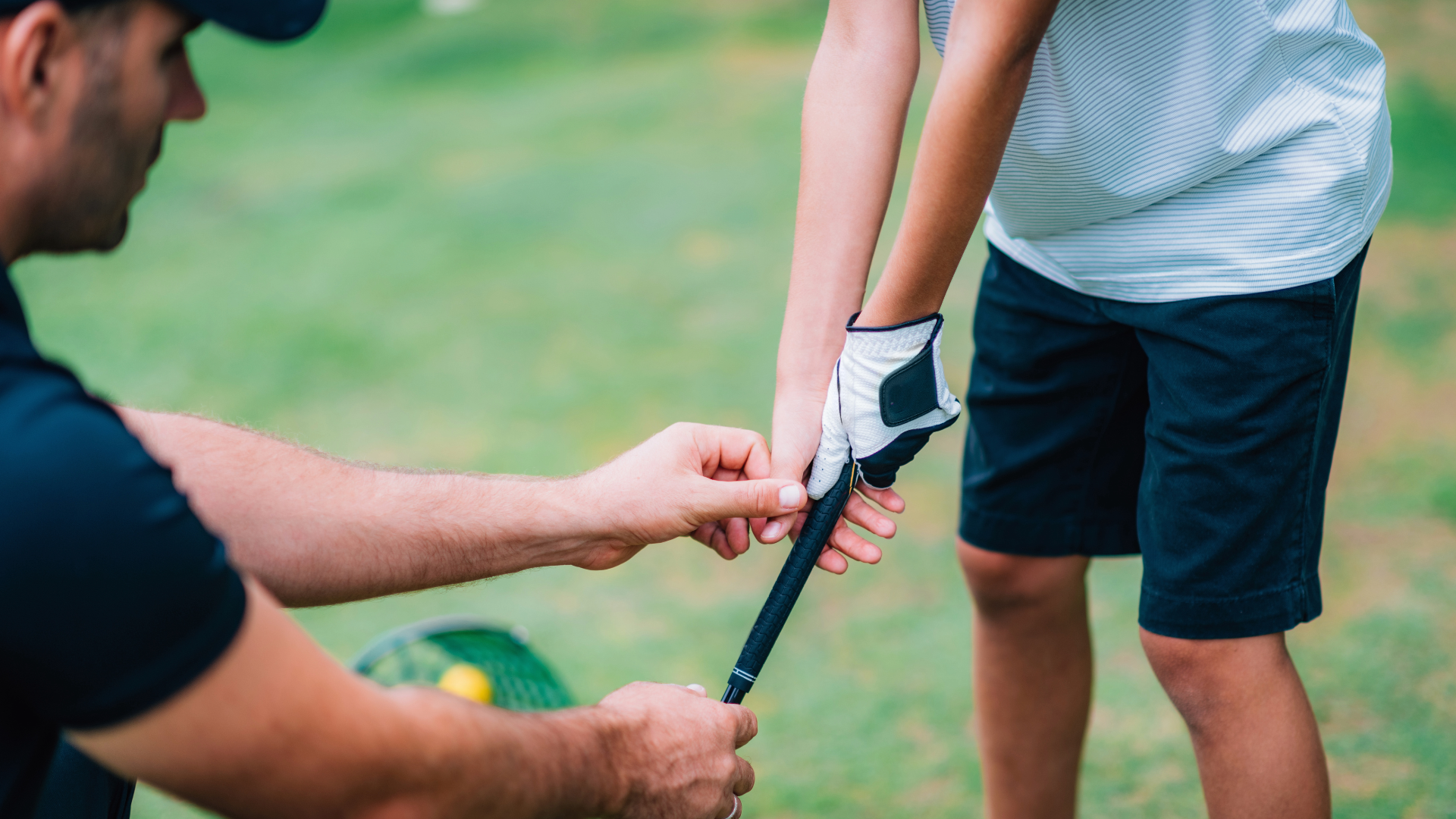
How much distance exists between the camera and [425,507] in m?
1.46

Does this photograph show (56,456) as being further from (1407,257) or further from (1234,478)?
(1407,257)

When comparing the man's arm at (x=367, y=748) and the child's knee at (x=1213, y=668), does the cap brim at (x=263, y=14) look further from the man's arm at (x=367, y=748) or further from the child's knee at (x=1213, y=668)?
the child's knee at (x=1213, y=668)

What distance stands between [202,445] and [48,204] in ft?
1.68

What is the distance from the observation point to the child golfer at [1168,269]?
1.27 m

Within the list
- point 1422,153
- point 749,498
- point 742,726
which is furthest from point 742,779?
point 1422,153

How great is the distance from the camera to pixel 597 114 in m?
5.66

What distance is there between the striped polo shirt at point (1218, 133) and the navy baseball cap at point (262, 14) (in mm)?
803

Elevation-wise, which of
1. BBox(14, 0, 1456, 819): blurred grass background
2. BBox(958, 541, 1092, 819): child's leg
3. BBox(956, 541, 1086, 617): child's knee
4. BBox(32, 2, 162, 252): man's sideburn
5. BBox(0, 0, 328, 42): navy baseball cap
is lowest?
BBox(14, 0, 1456, 819): blurred grass background

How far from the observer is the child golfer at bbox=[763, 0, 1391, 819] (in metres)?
1.27

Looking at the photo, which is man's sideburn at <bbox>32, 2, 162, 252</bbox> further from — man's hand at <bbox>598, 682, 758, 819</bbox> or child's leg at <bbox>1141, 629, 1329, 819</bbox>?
child's leg at <bbox>1141, 629, 1329, 819</bbox>

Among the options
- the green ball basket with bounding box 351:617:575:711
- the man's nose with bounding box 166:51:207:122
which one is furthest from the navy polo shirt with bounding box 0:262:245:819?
the green ball basket with bounding box 351:617:575:711

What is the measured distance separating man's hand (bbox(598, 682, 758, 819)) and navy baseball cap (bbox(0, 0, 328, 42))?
70cm

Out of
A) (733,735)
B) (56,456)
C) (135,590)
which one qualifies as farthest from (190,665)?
(733,735)

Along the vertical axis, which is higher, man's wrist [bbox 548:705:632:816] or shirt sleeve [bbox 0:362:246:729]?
shirt sleeve [bbox 0:362:246:729]
